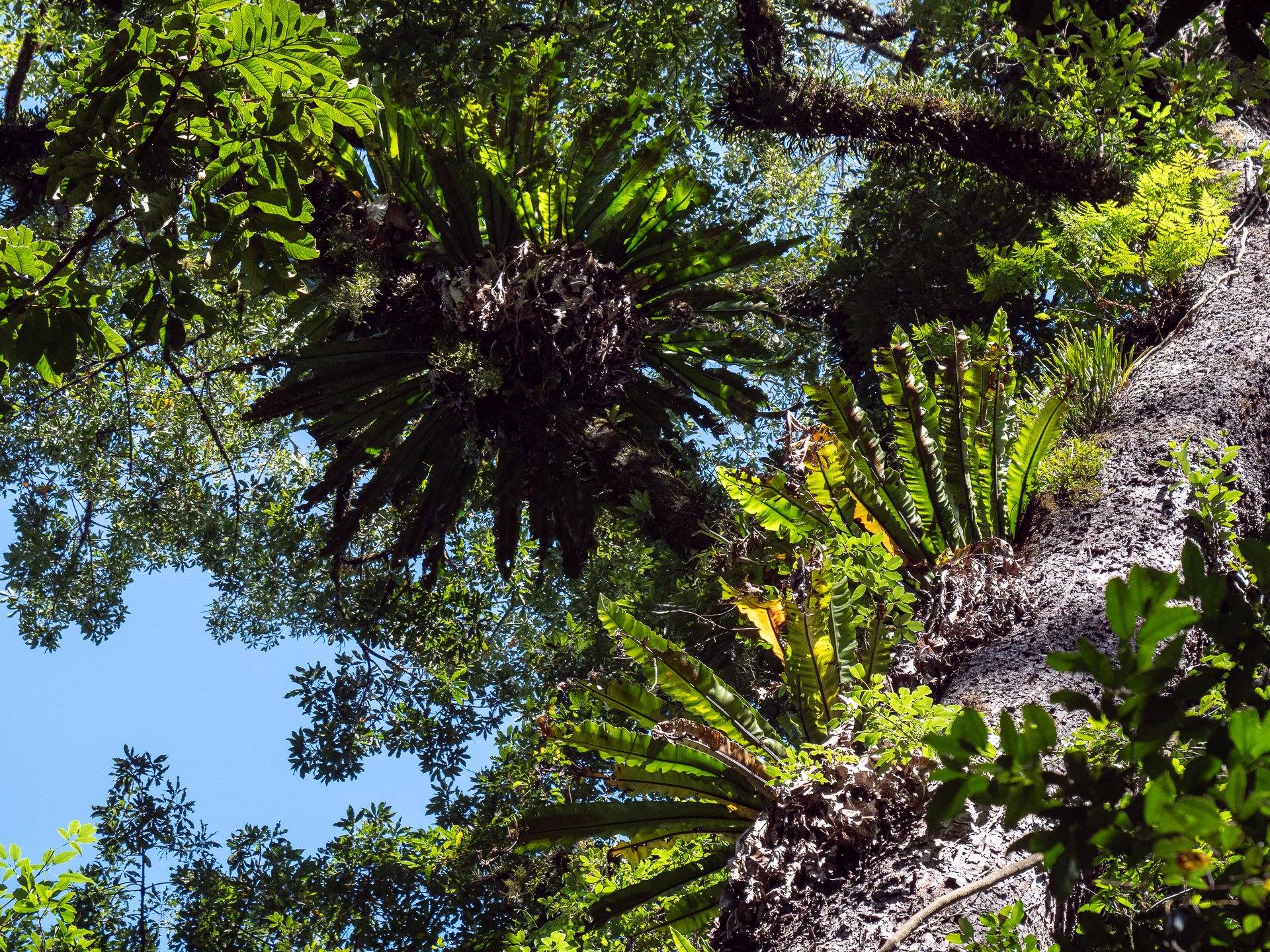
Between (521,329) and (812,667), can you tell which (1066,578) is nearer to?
(812,667)

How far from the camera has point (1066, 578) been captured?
2.78 m

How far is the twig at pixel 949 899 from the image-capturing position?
1.89 meters

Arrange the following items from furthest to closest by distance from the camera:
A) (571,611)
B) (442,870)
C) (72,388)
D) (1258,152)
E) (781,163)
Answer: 1. (781,163)
2. (72,388)
3. (571,611)
4. (442,870)
5. (1258,152)

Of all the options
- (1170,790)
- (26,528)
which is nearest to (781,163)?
(26,528)

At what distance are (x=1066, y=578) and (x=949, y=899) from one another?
48.5 inches

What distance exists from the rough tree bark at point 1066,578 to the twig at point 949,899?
0.01 metres

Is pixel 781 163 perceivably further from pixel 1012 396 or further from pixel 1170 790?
pixel 1170 790

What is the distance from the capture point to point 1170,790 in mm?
1021

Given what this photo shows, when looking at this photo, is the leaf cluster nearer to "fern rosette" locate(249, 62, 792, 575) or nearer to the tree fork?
"fern rosette" locate(249, 62, 792, 575)

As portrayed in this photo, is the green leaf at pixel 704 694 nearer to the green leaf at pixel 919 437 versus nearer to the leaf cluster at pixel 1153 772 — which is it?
the green leaf at pixel 919 437

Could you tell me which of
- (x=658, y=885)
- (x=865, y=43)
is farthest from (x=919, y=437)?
(x=865, y=43)

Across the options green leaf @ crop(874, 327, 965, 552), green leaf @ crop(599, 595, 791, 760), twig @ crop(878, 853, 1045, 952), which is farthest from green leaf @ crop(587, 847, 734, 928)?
green leaf @ crop(874, 327, 965, 552)

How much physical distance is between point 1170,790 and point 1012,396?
3.06 metres

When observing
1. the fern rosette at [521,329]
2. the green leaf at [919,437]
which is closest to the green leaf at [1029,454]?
the green leaf at [919,437]
